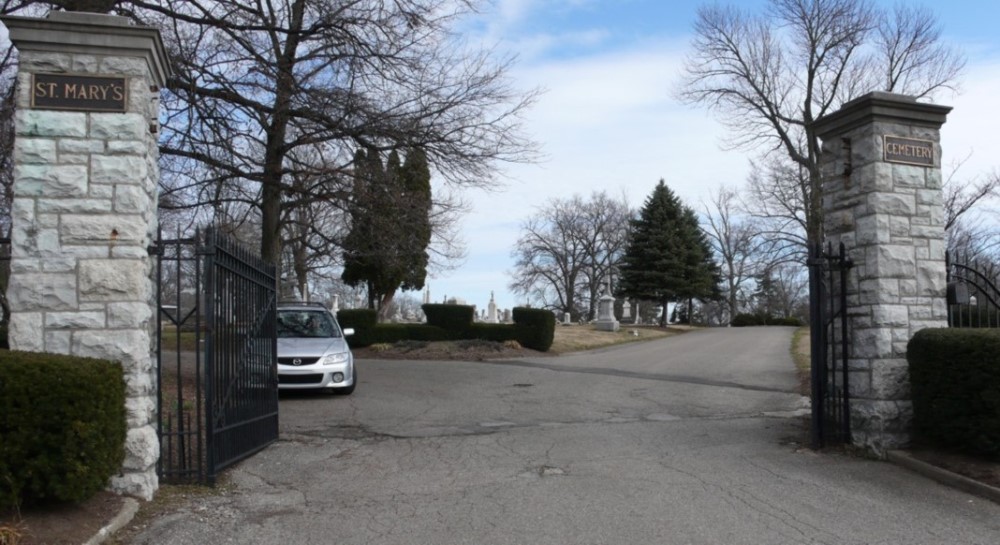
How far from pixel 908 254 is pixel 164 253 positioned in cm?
718

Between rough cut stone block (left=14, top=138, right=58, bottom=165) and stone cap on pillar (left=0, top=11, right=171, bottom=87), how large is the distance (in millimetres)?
731

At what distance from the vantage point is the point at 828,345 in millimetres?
8398

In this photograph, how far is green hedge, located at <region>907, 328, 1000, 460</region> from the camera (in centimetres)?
654

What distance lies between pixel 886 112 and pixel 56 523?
816 cm

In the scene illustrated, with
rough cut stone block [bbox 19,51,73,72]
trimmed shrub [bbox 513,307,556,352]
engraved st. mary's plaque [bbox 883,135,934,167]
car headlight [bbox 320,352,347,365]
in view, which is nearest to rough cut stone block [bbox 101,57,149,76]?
rough cut stone block [bbox 19,51,73,72]

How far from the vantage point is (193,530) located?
18.2 feet

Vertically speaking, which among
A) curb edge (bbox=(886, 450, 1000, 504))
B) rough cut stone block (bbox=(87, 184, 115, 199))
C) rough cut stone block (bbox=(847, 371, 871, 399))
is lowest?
curb edge (bbox=(886, 450, 1000, 504))

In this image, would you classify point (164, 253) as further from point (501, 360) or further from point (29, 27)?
point (501, 360)

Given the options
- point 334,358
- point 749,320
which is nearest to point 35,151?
point 334,358

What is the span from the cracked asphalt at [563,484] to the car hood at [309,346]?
0.76 meters

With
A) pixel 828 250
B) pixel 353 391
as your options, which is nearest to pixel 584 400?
pixel 353 391

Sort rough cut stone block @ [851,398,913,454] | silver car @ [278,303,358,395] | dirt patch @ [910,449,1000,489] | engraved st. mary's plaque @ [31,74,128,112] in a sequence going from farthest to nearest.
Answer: silver car @ [278,303,358,395] < rough cut stone block @ [851,398,913,454] < dirt patch @ [910,449,1000,489] < engraved st. mary's plaque @ [31,74,128,112]

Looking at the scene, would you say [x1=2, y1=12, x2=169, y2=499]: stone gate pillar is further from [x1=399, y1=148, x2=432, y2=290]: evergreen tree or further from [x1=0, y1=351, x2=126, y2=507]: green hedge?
[x1=399, y1=148, x2=432, y2=290]: evergreen tree

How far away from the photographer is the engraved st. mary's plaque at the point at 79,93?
6.15 meters
